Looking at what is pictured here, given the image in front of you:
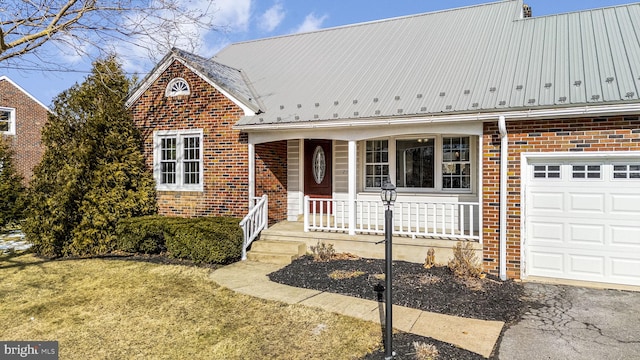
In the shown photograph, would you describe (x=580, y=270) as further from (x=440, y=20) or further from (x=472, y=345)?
(x=440, y=20)

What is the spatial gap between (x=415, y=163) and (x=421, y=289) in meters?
4.19

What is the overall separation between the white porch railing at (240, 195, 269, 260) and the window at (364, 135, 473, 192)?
8.82ft

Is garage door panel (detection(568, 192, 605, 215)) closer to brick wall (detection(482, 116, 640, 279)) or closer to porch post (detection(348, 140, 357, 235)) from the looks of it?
brick wall (detection(482, 116, 640, 279))

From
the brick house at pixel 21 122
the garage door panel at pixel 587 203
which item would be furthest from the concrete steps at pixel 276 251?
the brick house at pixel 21 122

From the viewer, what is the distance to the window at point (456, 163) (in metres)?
9.49

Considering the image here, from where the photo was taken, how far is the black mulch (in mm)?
4910

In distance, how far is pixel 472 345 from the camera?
4.57m

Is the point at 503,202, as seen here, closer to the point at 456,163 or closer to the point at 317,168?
the point at 456,163

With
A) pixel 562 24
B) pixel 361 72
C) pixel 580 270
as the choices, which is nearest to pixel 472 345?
pixel 580 270

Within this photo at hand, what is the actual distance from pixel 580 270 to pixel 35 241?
11649 mm

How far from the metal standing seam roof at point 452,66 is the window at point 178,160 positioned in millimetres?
1847

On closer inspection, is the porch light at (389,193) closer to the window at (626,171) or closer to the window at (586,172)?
the window at (586,172)

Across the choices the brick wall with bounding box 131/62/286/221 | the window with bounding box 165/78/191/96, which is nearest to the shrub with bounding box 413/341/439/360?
the brick wall with bounding box 131/62/286/221

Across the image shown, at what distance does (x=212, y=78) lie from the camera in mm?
10234
